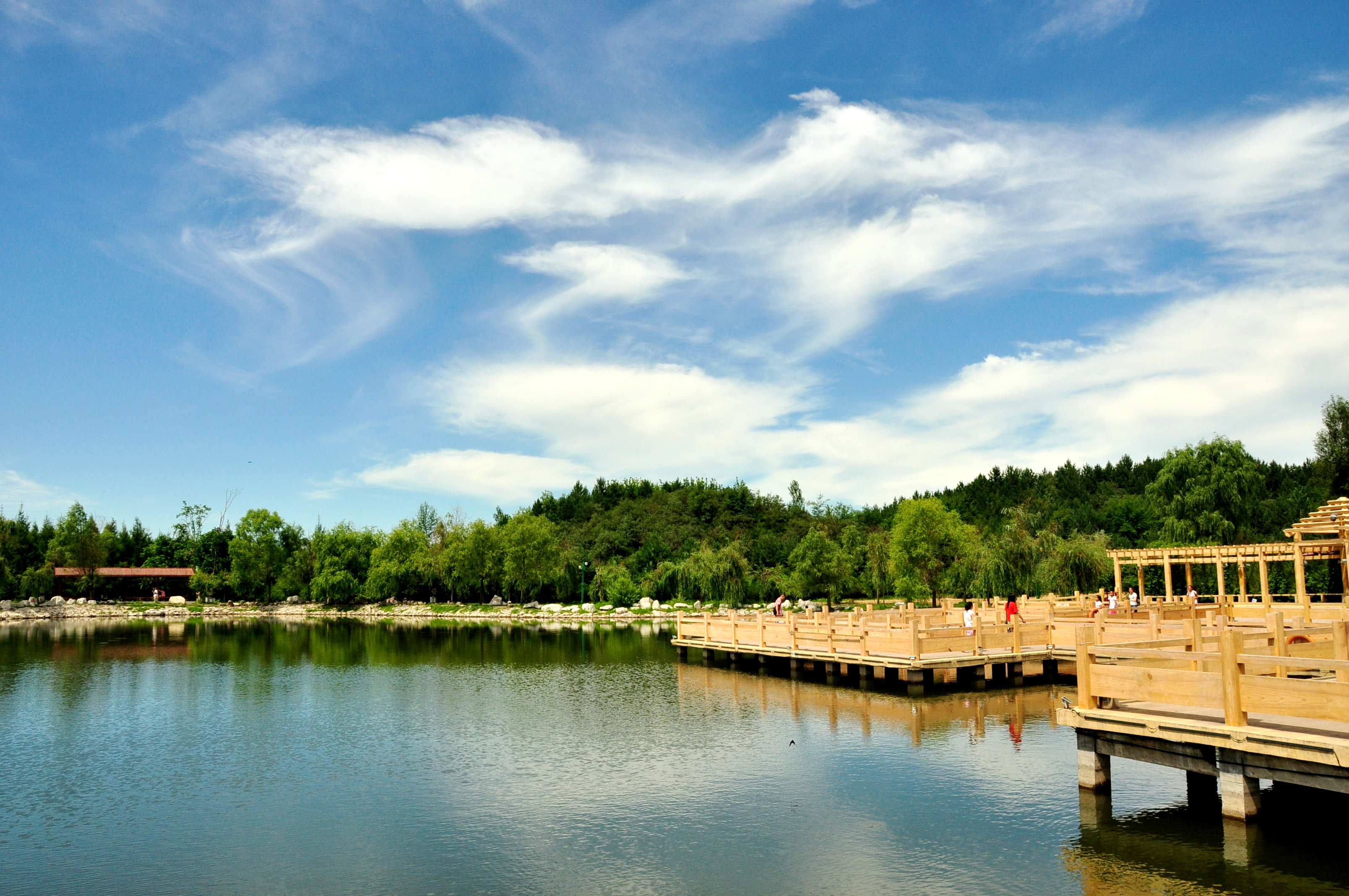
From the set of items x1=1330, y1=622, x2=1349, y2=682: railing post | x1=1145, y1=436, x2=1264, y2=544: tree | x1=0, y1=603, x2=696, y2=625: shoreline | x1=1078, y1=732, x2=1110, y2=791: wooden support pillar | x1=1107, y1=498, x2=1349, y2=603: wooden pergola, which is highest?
x1=1145, y1=436, x2=1264, y2=544: tree

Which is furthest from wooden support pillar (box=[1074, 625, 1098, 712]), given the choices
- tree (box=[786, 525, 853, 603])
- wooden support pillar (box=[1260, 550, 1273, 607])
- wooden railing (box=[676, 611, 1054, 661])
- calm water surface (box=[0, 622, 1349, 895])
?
tree (box=[786, 525, 853, 603])

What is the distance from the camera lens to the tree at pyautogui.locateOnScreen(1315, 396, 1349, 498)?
56.8 metres

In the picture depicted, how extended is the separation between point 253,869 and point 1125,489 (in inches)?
4287

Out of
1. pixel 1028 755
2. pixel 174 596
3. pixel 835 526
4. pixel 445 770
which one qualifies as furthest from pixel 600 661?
pixel 174 596

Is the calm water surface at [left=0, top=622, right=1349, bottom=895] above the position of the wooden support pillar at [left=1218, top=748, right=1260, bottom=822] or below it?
below

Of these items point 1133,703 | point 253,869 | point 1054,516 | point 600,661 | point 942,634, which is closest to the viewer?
point 253,869

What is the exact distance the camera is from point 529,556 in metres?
82.4

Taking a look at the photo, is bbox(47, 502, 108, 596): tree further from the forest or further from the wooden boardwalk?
the wooden boardwalk

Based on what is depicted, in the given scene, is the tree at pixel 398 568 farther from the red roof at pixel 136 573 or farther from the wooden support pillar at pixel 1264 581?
the wooden support pillar at pixel 1264 581

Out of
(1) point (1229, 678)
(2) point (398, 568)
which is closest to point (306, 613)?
(2) point (398, 568)

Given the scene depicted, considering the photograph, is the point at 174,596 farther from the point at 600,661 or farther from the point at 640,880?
the point at 640,880

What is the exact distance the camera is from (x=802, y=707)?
78.8 feet

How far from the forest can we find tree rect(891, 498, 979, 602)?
0.13 m

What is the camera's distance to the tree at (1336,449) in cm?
5678
